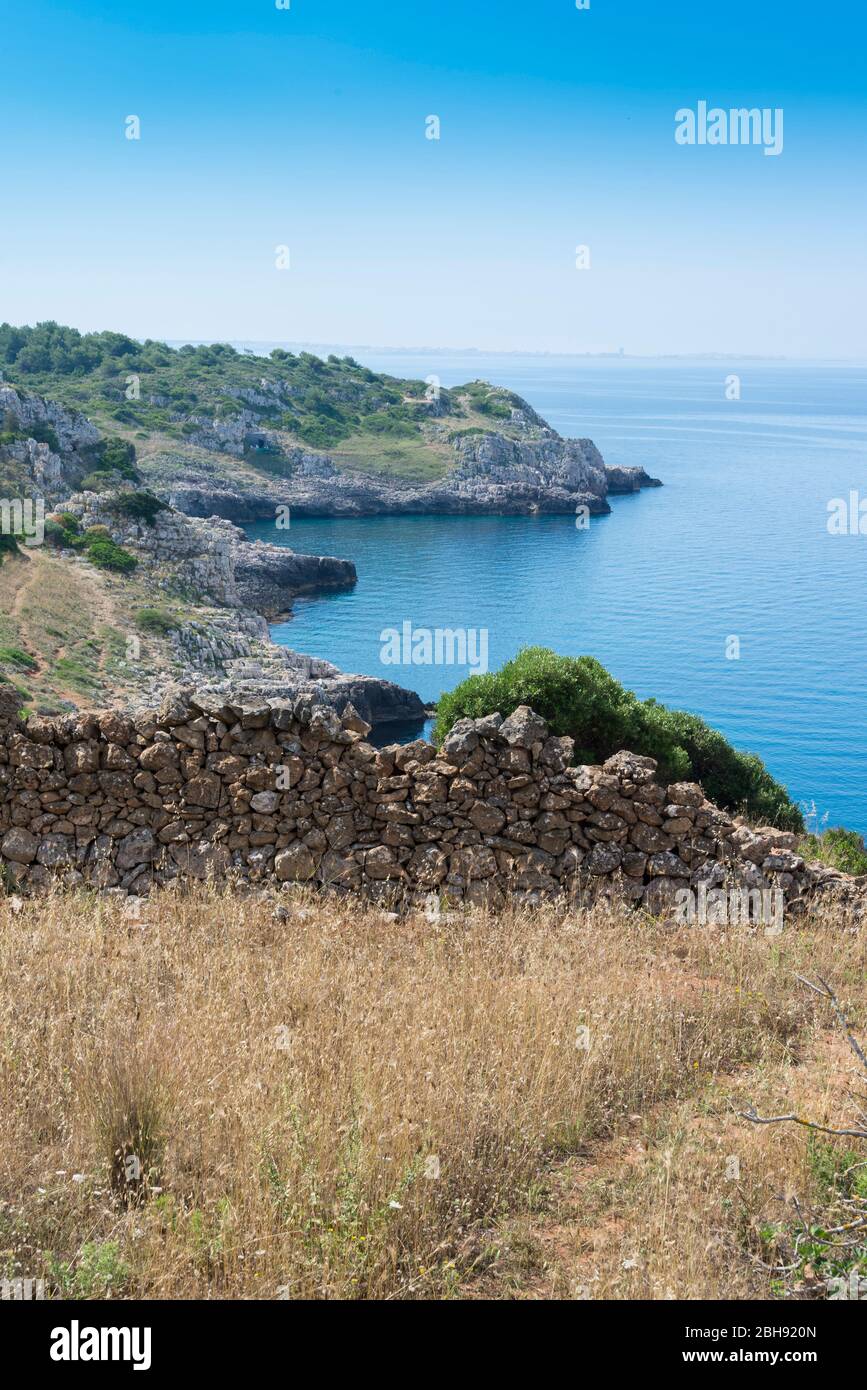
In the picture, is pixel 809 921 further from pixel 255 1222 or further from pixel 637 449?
pixel 637 449

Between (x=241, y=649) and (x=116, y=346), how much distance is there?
110339 mm

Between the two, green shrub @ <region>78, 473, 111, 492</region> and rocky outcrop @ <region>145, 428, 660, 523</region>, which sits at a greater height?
rocky outcrop @ <region>145, 428, 660, 523</region>

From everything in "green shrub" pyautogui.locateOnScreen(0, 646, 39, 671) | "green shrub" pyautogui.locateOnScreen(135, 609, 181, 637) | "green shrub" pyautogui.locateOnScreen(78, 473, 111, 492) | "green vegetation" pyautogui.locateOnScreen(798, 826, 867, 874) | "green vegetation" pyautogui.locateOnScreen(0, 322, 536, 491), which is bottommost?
"green vegetation" pyautogui.locateOnScreen(798, 826, 867, 874)

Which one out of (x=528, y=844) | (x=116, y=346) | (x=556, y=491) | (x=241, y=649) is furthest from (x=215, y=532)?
(x=528, y=844)

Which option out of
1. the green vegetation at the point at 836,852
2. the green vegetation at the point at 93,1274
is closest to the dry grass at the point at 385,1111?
the green vegetation at the point at 93,1274

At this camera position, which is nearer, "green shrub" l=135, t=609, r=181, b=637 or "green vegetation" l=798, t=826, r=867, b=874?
"green vegetation" l=798, t=826, r=867, b=874

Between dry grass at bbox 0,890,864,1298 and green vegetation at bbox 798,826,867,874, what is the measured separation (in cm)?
521

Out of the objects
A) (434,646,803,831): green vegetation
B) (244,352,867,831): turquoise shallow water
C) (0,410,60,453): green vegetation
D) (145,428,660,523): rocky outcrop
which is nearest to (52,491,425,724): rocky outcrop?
(0,410,60,453): green vegetation

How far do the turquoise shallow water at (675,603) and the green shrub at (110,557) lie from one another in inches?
733

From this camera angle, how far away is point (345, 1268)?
426 cm

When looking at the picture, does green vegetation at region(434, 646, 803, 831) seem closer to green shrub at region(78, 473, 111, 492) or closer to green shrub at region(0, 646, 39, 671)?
green shrub at region(0, 646, 39, 671)

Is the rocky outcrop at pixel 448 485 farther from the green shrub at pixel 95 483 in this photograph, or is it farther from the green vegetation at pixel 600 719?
the green vegetation at pixel 600 719

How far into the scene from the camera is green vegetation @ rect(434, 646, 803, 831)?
583 inches

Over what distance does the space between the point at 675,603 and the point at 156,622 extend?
53781mm
